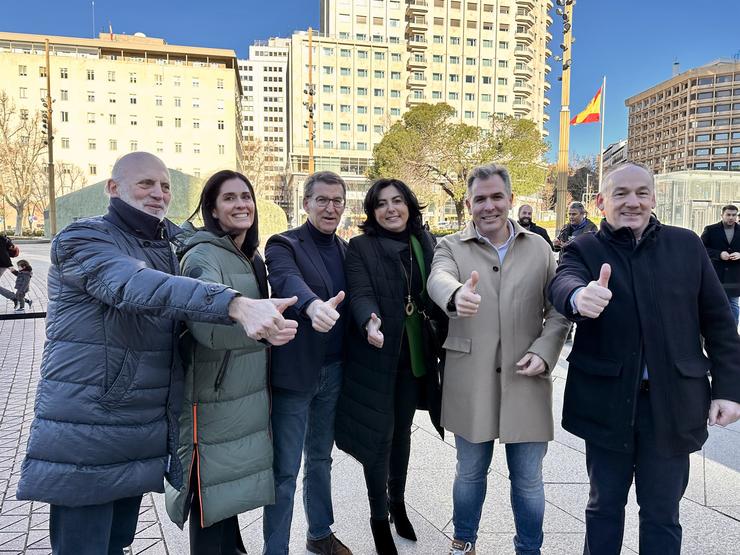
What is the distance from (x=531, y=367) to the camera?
2.23 metres

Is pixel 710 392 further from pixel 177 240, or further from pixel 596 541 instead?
pixel 177 240

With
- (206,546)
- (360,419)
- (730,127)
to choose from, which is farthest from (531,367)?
(730,127)

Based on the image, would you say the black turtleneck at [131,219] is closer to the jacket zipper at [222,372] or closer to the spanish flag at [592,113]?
the jacket zipper at [222,372]

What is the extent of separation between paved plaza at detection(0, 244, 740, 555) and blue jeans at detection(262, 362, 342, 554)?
1.07 ft

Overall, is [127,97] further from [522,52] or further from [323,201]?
[323,201]

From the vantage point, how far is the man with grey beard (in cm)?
157

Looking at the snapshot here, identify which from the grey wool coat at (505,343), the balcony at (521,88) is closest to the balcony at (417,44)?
the balcony at (521,88)

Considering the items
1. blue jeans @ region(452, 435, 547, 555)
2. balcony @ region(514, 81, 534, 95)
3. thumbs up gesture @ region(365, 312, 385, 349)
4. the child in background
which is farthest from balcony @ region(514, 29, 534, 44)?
blue jeans @ region(452, 435, 547, 555)

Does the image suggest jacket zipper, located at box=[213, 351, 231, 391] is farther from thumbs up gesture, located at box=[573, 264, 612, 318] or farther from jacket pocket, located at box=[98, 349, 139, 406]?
thumbs up gesture, located at box=[573, 264, 612, 318]

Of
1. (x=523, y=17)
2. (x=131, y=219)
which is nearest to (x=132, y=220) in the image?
(x=131, y=219)

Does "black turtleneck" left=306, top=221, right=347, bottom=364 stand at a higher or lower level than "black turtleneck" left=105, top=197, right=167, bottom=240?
lower

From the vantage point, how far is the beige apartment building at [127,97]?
63531mm

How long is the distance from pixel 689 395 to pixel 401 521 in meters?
1.68

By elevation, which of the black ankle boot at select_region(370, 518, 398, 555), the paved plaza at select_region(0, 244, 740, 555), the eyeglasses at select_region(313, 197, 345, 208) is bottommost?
the paved plaza at select_region(0, 244, 740, 555)
